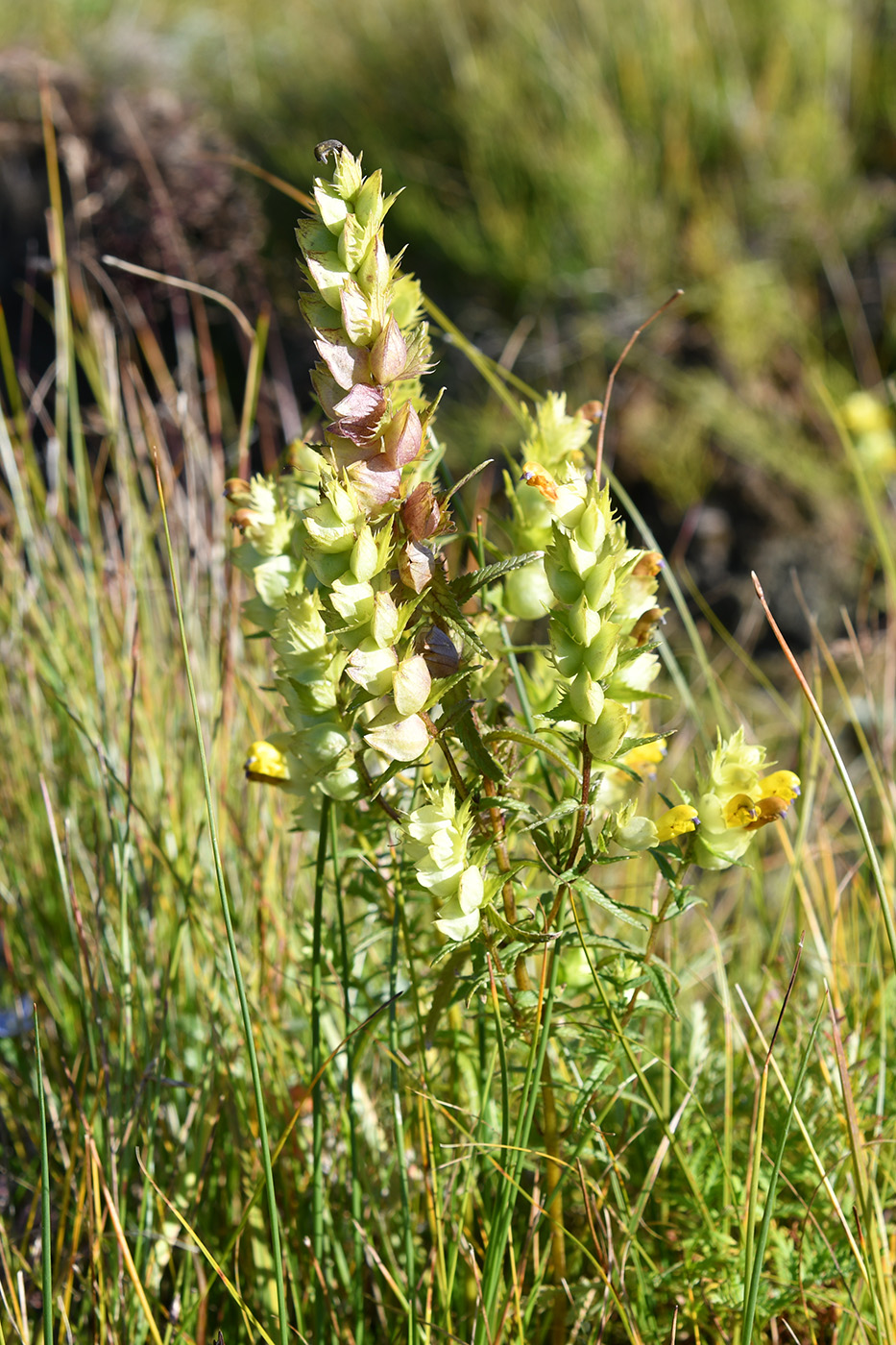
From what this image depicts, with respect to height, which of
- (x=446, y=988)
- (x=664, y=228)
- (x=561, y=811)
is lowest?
(x=446, y=988)

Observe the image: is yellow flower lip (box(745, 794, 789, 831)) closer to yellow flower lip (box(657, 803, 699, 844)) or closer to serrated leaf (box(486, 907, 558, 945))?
yellow flower lip (box(657, 803, 699, 844))

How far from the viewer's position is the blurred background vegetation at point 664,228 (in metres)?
2.69

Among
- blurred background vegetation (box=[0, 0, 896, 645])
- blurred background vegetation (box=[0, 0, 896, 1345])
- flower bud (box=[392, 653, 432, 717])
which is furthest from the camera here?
blurred background vegetation (box=[0, 0, 896, 645])

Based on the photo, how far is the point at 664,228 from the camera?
9.22 feet

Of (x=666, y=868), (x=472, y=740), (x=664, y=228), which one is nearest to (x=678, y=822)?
(x=666, y=868)

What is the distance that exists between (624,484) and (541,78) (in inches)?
49.3

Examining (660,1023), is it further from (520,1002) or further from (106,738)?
(106,738)

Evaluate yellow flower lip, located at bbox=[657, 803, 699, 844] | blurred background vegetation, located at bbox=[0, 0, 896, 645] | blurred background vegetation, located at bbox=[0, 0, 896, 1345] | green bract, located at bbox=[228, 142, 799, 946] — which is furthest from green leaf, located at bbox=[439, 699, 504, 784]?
blurred background vegetation, located at bbox=[0, 0, 896, 645]

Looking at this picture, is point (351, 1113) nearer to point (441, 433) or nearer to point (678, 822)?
point (678, 822)

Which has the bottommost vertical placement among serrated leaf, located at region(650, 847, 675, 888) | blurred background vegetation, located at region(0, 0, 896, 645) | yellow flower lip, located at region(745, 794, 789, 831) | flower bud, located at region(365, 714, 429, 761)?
serrated leaf, located at region(650, 847, 675, 888)

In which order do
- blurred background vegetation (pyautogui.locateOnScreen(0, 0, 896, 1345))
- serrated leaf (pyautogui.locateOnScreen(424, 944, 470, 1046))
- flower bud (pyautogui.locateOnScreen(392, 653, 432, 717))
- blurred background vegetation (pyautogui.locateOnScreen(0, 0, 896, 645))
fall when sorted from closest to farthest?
flower bud (pyautogui.locateOnScreen(392, 653, 432, 717)), serrated leaf (pyautogui.locateOnScreen(424, 944, 470, 1046)), blurred background vegetation (pyautogui.locateOnScreen(0, 0, 896, 1345)), blurred background vegetation (pyautogui.locateOnScreen(0, 0, 896, 645))

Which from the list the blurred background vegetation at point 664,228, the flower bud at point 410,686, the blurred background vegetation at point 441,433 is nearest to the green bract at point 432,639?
the flower bud at point 410,686

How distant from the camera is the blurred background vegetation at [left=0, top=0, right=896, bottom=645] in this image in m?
2.69

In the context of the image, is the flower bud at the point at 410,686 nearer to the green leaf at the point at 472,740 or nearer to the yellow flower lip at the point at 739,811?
the green leaf at the point at 472,740
